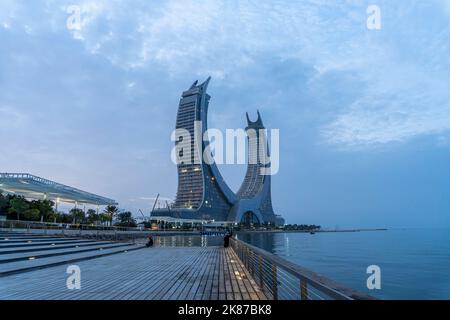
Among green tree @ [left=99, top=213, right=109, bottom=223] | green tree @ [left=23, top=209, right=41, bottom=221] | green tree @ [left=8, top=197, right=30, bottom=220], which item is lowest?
green tree @ [left=99, top=213, right=109, bottom=223]

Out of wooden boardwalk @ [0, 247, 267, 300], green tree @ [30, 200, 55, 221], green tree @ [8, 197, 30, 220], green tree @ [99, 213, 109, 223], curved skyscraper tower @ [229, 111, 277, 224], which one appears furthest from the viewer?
curved skyscraper tower @ [229, 111, 277, 224]

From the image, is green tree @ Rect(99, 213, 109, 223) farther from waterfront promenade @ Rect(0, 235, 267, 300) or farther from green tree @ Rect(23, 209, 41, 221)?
waterfront promenade @ Rect(0, 235, 267, 300)

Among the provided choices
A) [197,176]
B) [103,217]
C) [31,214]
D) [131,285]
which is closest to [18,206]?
[31,214]

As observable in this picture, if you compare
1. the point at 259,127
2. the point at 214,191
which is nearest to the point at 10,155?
the point at 214,191

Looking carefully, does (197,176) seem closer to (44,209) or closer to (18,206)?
(44,209)

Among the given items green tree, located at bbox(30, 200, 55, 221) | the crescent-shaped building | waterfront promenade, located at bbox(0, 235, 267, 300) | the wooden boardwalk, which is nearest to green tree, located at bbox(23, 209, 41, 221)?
green tree, located at bbox(30, 200, 55, 221)

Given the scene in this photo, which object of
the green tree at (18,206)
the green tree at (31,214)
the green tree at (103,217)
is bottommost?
the green tree at (103,217)

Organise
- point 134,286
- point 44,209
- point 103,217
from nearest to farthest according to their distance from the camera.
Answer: point 134,286, point 44,209, point 103,217

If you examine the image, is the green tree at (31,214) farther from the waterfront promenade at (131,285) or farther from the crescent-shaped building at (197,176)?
the crescent-shaped building at (197,176)

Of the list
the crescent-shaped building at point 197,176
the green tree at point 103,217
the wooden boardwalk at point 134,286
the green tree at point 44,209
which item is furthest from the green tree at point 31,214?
the crescent-shaped building at point 197,176

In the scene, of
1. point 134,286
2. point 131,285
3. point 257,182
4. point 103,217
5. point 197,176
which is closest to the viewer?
point 134,286

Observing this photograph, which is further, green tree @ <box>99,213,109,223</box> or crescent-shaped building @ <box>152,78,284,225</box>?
crescent-shaped building @ <box>152,78,284,225</box>
